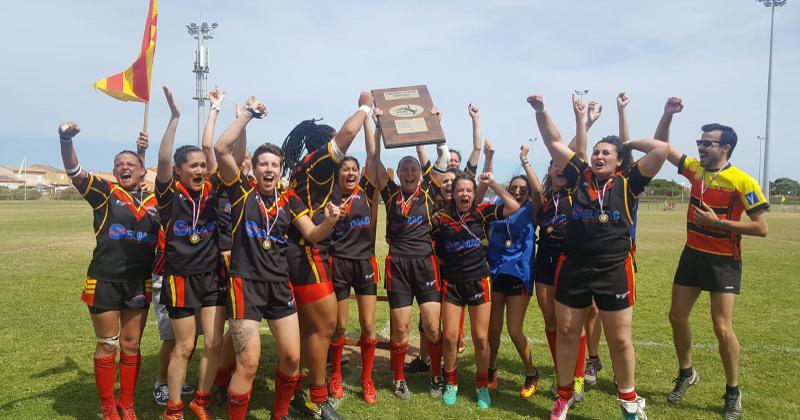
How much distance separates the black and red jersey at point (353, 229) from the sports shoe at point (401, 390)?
4.08ft

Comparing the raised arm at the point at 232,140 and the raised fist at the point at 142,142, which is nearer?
the raised arm at the point at 232,140

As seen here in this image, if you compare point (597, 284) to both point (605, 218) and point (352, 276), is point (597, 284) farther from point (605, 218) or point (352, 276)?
point (352, 276)

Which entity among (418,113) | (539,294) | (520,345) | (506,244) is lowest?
(520,345)

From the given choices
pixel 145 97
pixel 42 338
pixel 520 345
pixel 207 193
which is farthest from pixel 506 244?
pixel 42 338

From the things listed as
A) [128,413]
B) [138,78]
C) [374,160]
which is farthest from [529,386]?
[138,78]

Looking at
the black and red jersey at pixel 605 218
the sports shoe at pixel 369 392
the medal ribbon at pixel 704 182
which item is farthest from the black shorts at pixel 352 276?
the medal ribbon at pixel 704 182

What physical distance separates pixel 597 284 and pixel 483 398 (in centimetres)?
152

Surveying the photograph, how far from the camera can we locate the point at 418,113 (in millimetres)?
5301

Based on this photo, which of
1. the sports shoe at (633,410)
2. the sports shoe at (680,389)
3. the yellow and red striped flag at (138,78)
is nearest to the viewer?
the sports shoe at (633,410)

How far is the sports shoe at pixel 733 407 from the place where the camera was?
185 inches

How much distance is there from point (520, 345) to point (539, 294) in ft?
1.71

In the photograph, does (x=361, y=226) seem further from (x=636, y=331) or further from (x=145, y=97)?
(x=636, y=331)

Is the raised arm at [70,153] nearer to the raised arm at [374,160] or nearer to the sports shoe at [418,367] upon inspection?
the raised arm at [374,160]

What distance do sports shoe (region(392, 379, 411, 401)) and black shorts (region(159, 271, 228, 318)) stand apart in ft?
6.19
